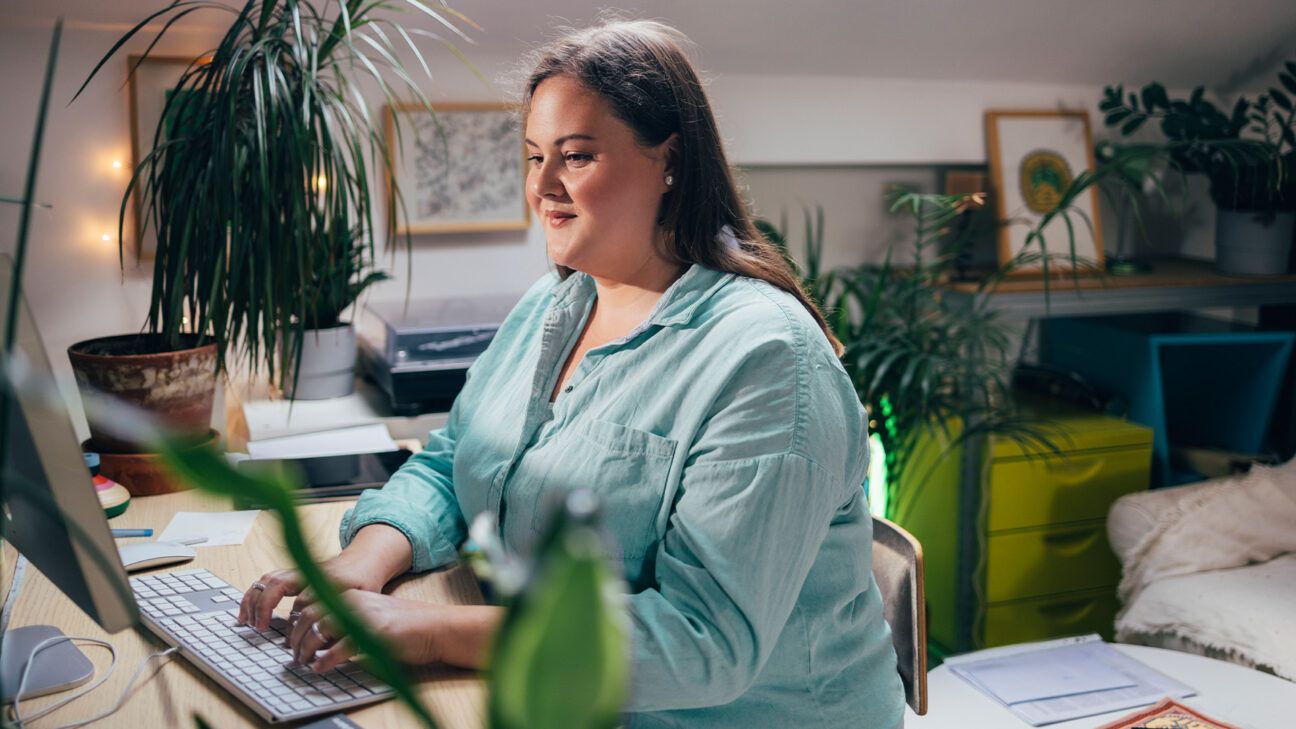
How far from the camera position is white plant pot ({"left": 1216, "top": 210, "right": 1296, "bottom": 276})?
3422mm

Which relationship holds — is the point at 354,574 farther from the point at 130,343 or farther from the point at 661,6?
the point at 661,6

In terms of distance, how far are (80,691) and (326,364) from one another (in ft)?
4.27

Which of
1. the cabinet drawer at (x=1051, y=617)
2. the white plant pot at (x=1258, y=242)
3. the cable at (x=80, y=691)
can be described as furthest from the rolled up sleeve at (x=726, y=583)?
the white plant pot at (x=1258, y=242)

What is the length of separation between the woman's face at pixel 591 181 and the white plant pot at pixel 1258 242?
8.87 ft

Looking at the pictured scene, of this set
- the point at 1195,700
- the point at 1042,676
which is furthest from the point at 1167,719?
the point at 1042,676

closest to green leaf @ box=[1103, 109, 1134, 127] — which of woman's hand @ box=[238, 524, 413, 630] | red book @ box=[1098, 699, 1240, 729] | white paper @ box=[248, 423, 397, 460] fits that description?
red book @ box=[1098, 699, 1240, 729]

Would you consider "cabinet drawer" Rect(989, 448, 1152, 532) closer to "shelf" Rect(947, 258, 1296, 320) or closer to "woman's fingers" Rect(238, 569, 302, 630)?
"shelf" Rect(947, 258, 1296, 320)

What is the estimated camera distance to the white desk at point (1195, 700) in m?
2.07

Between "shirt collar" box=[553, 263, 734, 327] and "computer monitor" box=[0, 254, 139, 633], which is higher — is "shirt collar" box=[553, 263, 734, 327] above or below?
above

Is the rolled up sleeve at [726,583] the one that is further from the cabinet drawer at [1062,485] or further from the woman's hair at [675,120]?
the cabinet drawer at [1062,485]

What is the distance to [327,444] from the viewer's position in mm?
2078

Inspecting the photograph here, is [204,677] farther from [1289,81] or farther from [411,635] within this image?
[1289,81]

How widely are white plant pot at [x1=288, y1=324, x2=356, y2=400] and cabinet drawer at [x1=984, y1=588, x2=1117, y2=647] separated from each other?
1.82 meters

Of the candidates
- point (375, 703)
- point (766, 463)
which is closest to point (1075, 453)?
point (766, 463)
